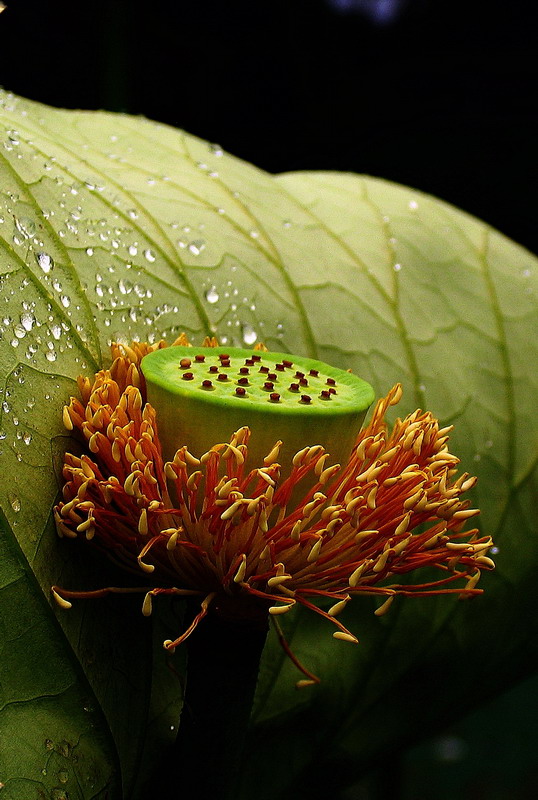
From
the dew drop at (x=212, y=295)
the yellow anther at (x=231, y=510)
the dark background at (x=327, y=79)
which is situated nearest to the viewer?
the yellow anther at (x=231, y=510)

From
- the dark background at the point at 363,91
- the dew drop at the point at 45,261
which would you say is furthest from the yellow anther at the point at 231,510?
the dark background at the point at 363,91

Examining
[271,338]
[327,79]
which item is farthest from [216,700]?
[327,79]

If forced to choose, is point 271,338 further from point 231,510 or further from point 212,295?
point 231,510

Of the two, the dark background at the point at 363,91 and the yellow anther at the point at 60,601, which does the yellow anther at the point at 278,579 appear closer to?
the yellow anther at the point at 60,601

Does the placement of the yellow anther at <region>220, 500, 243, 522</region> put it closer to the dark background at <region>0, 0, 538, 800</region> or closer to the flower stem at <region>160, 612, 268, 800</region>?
the flower stem at <region>160, 612, 268, 800</region>

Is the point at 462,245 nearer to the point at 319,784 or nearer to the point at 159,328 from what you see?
the point at 159,328

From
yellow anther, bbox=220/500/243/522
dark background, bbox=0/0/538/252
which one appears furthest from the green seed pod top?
dark background, bbox=0/0/538/252
